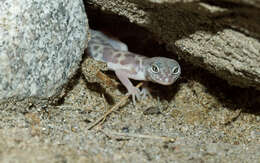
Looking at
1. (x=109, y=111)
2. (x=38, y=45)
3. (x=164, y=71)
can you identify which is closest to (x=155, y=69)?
(x=164, y=71)

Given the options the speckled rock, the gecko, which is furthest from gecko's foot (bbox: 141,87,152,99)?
the speckled rock

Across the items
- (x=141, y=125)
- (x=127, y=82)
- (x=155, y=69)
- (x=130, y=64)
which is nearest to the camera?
(x=141, y=125)

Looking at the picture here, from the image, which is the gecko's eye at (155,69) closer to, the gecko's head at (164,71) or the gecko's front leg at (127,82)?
the gecko's head at (164,71)

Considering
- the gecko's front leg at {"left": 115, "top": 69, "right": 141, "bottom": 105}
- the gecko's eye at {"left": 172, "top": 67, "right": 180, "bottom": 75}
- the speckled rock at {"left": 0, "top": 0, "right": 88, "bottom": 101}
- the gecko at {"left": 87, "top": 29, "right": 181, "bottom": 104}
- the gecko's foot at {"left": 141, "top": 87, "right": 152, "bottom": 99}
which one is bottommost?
the gecko's foot at {"left": 141, "top": 87, "right": 152, "bottom": 99}

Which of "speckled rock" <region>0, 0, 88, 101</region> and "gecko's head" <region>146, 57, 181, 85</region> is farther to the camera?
"gecko's head" <region>146, 57, 181, 85</region>

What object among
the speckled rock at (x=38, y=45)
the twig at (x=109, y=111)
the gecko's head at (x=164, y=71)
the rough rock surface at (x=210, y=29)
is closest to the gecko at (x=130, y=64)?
the gecko's head at (x=164, y=71)

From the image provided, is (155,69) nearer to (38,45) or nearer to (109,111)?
(109,111)

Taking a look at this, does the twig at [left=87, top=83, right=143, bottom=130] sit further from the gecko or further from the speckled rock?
the speckled rock
